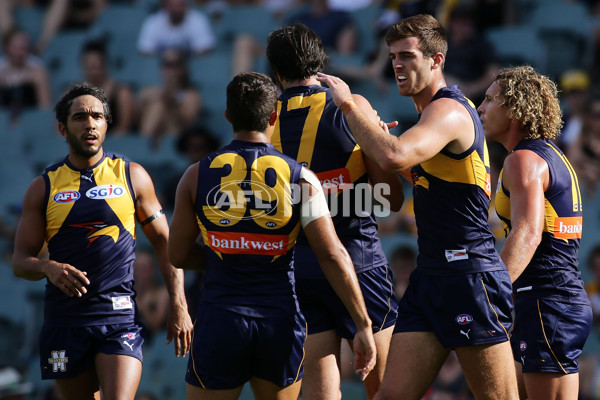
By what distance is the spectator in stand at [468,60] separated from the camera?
36.5 ft

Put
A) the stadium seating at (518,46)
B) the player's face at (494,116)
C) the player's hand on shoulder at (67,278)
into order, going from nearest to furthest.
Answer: the player's hand on shoulder at (67,278) < the player's face at (494,116) < the stadium seating at (518,46)

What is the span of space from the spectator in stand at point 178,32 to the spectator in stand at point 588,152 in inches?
241

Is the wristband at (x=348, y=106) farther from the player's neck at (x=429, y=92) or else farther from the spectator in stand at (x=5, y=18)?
the spectator in stand at (x=5, y=18)

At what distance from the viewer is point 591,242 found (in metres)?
10.5

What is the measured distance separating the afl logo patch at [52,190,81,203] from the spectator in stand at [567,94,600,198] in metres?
7.16

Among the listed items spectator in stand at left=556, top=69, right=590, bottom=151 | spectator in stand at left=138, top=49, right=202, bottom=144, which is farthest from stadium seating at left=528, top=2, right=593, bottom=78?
spectator in stand at left=138, top=49, right=202, bottom=144

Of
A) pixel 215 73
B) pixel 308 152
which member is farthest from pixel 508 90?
pixel 215 73

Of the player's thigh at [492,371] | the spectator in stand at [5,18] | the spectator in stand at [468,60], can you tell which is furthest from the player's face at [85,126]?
the spectator in stand at [5,18]

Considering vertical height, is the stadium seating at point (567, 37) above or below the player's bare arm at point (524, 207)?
above

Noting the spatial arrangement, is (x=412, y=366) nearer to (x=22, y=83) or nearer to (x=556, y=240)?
(x=556, y=240)

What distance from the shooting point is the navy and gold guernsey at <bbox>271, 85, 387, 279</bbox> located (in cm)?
528

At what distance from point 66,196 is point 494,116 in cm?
300

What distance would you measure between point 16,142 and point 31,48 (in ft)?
6.93

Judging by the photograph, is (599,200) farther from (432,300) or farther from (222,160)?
(222,160)
